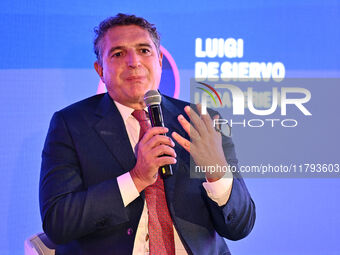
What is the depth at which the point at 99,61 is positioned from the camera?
7.23 ft

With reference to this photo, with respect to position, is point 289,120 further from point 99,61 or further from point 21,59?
point 21,59

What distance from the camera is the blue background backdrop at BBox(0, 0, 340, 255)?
2496 mm

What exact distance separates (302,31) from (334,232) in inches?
50.5

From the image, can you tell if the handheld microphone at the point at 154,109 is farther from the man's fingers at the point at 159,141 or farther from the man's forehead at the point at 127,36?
the man's forehead at the point at 127,36

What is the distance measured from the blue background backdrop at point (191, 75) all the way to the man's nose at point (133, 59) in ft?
1.91

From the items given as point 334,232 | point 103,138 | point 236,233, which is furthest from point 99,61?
point 334,232

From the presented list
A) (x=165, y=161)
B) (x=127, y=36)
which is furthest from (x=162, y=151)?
(x=127, y=36)

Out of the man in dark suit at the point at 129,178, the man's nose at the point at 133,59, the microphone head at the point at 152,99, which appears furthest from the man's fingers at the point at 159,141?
the man's nose at the point at 133,59

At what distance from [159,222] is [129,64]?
0.76 m

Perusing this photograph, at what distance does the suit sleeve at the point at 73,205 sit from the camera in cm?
172

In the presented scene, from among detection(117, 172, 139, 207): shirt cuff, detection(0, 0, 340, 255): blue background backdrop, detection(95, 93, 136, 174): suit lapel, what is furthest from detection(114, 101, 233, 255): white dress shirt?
detection(0, 0, 340, 255): blue background backdrop

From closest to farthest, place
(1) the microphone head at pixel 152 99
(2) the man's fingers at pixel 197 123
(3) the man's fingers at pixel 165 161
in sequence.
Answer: (3) the man's fingers at pixel 165 161 < (1) the microphone head at pixel 152 99 < (2) the man's fingers at pixel 197 123

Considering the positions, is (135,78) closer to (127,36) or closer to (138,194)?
(127,36)

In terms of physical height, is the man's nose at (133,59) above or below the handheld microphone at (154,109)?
above
